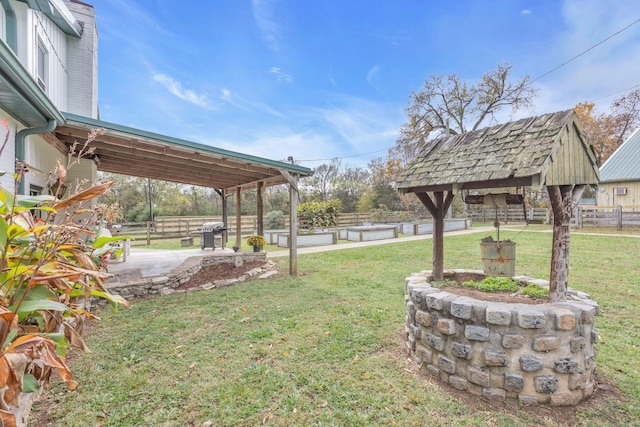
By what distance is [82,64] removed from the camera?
23.5ft

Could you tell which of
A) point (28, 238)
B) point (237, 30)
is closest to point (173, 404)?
point (28, 238)

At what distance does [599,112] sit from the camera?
23.9 m

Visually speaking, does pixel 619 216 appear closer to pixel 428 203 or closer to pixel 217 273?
pixel 428 203

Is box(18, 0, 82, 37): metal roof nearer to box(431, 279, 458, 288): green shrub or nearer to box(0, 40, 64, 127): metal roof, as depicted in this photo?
box(0, 40, 64, 127): metal roof

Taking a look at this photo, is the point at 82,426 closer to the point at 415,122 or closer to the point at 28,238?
the point at 28,238

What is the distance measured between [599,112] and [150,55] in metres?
31.6

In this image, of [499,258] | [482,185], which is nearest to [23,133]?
[482,185]

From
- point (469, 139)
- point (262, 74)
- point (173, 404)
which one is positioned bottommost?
point (173, 404)

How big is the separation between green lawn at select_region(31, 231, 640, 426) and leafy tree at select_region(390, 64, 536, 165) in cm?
1888

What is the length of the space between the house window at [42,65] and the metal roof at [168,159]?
1023 mm

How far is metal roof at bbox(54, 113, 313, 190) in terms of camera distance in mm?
4855

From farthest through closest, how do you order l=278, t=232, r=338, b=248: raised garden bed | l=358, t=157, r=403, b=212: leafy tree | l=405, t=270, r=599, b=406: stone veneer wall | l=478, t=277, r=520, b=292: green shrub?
l=358, t=157, r=403, b=212: leafy tree → l=278, t=232, r=338, b=248: raised garden bed → l=478, t=277, r=520, b=292: green shrub → l=405, t=270, r=599, b=406: stone veneer wall

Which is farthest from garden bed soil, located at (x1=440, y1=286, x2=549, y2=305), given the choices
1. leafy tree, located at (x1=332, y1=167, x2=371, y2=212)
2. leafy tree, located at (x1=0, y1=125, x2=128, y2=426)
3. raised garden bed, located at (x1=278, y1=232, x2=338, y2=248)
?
leafy tree, located at (x1=332, y1=167, x2=371, y2=212)

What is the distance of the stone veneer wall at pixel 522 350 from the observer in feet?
8.01
